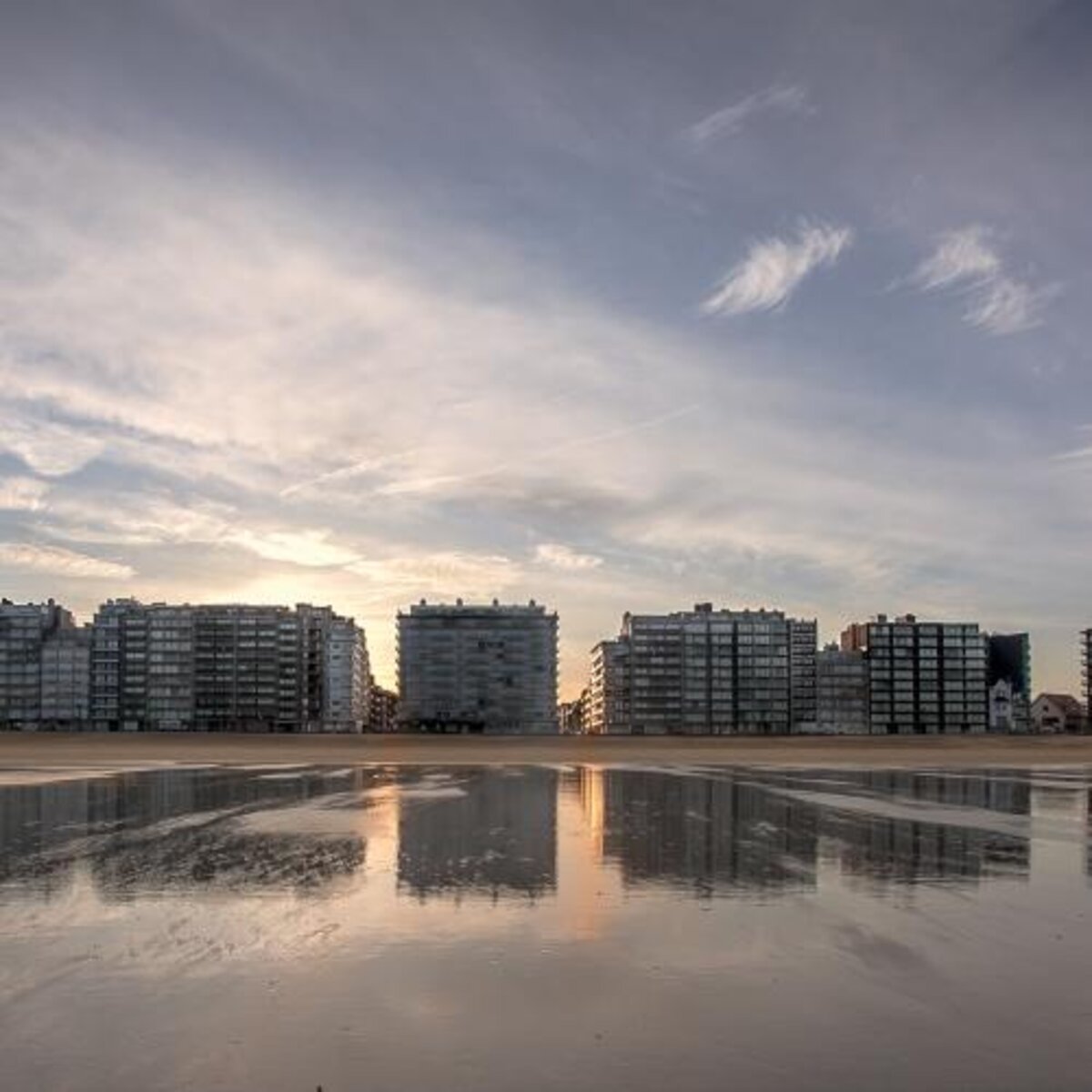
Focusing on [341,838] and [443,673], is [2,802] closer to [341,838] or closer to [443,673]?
[341,838]

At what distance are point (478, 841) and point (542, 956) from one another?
9.81 metres

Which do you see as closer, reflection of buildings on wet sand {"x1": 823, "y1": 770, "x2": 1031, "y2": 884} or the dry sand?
reflection of buildings on wet sand {"x1": 823, "y1": 770, "x2": 1031, "y2": 884}

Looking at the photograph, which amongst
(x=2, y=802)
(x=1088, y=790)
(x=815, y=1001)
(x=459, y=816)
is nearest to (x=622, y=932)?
(x=815, y=1001)

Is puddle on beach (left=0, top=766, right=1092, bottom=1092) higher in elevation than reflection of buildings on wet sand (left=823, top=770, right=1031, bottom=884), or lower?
higher

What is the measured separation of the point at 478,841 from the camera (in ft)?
69.1

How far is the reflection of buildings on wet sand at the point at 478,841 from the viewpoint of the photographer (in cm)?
1590

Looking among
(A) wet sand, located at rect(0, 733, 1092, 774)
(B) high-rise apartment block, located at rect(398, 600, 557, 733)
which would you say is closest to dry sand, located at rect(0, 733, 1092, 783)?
(A) wet sand, located at rect(0, 733, 1092, 774)

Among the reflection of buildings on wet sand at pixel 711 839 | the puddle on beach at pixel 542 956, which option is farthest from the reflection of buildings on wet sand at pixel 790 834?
the puddle on beach at pixel 542 956

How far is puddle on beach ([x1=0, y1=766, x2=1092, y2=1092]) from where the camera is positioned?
8031 millimetres

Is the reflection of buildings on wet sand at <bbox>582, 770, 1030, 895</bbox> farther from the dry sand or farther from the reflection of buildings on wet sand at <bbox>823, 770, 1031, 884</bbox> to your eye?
the dry sand

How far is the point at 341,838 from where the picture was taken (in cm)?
2139

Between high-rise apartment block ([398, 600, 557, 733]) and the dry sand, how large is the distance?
2936 inches

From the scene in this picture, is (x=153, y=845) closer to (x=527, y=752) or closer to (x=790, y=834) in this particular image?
(x=790, y=834)

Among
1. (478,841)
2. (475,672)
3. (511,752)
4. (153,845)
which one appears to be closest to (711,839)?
(478,841)
